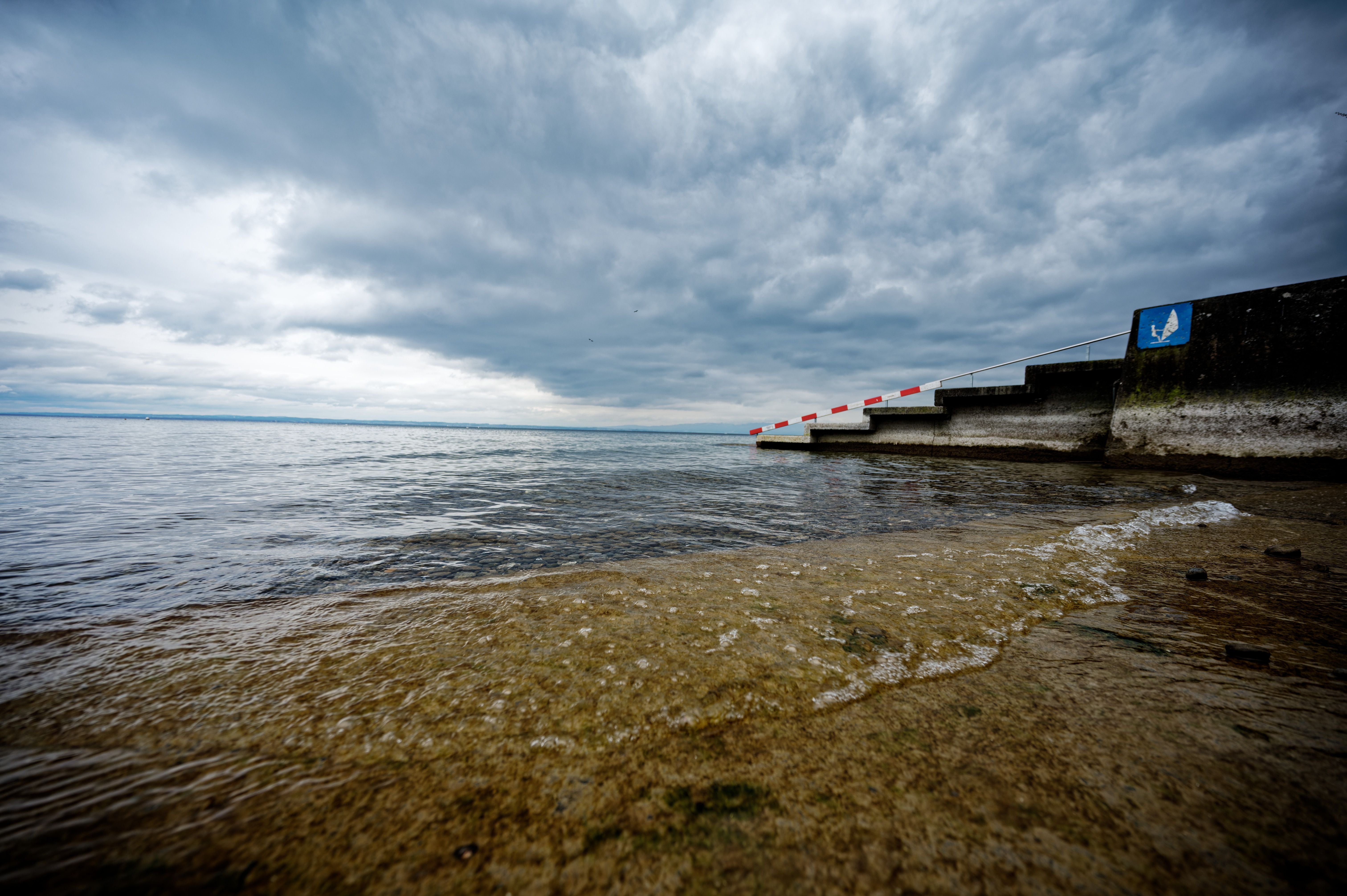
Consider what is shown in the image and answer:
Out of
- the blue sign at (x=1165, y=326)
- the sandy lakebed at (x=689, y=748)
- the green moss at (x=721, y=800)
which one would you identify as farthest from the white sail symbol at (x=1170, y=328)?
the green moss at (x=721, y=800)

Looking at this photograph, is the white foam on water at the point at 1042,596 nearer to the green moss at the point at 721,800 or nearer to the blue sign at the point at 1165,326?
the green moss at the point at 721,800

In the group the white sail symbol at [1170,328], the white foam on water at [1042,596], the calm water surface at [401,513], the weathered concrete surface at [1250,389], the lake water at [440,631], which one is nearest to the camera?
the lake water at [440,631]

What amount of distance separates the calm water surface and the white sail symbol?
3.04m

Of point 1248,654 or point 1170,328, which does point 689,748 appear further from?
point 1170,328

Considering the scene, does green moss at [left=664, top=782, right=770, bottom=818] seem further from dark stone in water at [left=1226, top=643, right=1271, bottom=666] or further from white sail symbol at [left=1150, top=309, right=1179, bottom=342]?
white sail symbol at [left=1150, top=309, right=1179, bottom=342]

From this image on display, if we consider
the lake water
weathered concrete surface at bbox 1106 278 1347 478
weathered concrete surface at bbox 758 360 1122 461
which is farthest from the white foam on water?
weathered concrete surface at bbox 758 360 1122 461

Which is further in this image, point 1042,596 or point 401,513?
point 401,513

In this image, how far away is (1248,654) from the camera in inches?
66.2

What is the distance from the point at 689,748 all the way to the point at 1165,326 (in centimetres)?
1326

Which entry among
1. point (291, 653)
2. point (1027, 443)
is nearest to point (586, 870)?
point (291, 653)

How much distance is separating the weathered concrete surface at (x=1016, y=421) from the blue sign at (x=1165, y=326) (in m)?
1.81

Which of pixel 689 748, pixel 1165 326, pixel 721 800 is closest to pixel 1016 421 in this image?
pixel 1165 326

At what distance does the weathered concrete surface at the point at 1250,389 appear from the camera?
7508 millimetres

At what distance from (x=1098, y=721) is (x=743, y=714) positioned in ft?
3.42
